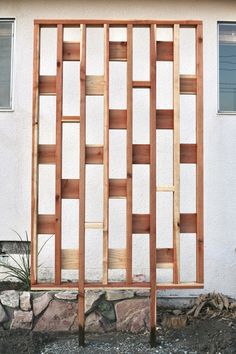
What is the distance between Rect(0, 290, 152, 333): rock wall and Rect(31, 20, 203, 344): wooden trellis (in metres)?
0.40

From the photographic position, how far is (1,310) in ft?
12.5

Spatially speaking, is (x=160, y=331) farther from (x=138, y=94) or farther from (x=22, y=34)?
(x=22, y=34)

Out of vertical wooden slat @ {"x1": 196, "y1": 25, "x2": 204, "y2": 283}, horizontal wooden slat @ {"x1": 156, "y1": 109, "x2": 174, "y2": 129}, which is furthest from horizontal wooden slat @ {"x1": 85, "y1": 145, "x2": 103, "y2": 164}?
vertical wooden slat @ {"x1": 196, "y1": 25, "x2": 204, "y2": 283}

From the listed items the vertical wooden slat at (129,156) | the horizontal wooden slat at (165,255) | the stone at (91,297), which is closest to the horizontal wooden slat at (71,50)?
the vertical wooden slat at (129,156)

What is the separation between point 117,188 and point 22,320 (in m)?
1.48

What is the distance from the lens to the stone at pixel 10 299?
12.6 feet

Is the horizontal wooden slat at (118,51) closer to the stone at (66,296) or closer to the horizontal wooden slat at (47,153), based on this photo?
the horizontal wooden slat at (47,153)

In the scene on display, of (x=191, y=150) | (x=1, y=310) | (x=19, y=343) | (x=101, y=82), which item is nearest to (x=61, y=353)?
(x=19, y=343)

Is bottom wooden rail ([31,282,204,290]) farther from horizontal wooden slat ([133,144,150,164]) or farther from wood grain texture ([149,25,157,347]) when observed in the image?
horizontal wooden slat ([133,144,150,164])

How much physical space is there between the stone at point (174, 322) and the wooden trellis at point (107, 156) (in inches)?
21.1

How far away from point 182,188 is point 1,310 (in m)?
2.12

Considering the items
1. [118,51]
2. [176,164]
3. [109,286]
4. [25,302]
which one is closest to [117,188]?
[176,164]

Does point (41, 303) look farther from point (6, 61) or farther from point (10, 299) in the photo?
point (6, 61)

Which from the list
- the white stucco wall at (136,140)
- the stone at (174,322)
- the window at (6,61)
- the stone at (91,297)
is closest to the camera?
the stone at (91,297)
